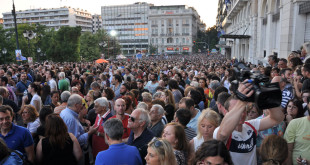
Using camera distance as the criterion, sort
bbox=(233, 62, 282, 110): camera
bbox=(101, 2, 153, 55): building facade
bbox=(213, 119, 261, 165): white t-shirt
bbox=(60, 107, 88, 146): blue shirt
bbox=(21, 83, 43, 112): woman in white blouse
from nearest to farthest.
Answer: bbox=(233, 62, 282, 110): camera → bbox=(213, 119, 261, 165): white t-shirt → bbox=(60, 107, 88, 146): blue shirt → bbox=(21, 83, 43, 112): woman in white blouse → bbox=(101, 2, 153, 55): building facade

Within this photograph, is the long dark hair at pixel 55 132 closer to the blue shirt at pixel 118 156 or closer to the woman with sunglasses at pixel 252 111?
the blue shirt at pixel 118 156

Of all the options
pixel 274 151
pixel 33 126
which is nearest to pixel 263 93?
pixel 274 151

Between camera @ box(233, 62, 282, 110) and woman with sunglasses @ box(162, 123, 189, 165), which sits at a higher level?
camera @ box(233, 62, 282, 110)

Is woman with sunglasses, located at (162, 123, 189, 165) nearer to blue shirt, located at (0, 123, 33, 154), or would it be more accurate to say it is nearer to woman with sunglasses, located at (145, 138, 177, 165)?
woman with sunglasses, located at (145, 138, 177, 165)

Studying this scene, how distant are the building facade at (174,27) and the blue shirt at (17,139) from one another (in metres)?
107

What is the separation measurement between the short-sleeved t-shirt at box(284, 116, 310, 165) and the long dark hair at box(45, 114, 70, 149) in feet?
10.3

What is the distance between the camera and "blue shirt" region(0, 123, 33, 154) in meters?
3.56

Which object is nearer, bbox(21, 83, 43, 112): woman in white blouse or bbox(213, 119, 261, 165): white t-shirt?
bbox(213, 119, 261, 165): white t-shirt

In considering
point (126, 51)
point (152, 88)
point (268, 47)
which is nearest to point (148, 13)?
point (126, 51)

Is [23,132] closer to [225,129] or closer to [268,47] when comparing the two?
[225,129]

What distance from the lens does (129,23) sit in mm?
120125

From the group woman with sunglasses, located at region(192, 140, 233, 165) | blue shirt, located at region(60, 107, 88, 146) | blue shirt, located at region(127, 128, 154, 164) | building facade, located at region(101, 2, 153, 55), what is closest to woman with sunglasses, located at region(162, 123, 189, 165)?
blue shirt, located at region(127, 128, 154, 164)

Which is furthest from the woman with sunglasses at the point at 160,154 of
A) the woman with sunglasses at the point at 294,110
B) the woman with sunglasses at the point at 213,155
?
the woman with sunglasses at the point at 294,110

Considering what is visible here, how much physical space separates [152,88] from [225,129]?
6700mm
